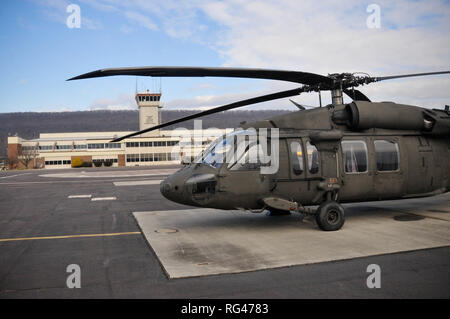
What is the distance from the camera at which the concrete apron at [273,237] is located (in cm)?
686

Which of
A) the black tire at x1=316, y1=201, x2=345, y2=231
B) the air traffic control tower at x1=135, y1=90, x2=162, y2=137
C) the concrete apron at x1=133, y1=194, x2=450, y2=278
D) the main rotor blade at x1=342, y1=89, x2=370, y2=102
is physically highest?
the air traffic control tower at x1=135, y1=90, x2=162, y2=137

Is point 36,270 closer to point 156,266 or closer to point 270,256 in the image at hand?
point 156,266

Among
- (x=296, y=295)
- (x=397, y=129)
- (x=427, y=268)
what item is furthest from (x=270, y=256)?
(x=397, y=129)

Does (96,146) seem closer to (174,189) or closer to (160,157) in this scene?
(160,157)

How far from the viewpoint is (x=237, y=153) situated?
902cm

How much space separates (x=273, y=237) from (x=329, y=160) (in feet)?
8.22

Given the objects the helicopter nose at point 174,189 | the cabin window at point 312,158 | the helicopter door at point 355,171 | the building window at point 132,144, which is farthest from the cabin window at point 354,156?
the building window at point 132,144

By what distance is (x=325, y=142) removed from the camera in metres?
9.56

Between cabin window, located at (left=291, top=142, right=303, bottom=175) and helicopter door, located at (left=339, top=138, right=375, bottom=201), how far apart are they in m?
1.12

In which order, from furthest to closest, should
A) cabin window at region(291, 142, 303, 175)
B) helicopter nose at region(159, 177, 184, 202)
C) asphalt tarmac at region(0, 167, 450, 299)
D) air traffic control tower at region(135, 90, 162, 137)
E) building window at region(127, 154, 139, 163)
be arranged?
air traffic control tower at region(135, 90, 162, 137) → building window at region(127, 154, 139, 163) → cabin window at region(291, 142, 303, 175) → helicopter nose at region(159, 177, 184, 202) → asphalt tarmac at region(0, 167, 450, 299)

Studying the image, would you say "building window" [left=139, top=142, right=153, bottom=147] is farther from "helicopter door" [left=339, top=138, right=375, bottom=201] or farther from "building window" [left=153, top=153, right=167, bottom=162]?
"helicopter door" [left=339, top=138, right=375, bottom=201]

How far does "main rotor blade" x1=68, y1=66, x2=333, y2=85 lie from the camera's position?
634 centimetres

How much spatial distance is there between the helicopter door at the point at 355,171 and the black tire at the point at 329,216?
0.55m

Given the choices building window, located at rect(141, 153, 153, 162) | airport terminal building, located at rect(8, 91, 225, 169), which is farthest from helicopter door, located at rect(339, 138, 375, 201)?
building window, located at rect(141, 153, 153, 162)
